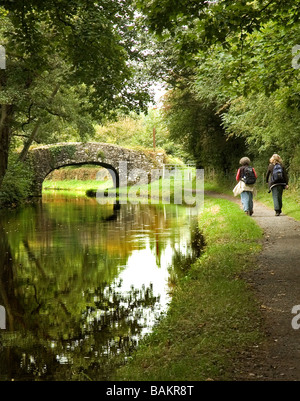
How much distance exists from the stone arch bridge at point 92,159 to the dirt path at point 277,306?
92.8 ft

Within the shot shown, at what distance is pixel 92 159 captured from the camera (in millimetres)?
39750

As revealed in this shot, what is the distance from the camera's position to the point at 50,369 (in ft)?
18.6

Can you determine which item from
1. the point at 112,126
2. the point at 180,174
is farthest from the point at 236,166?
the point at 112,126

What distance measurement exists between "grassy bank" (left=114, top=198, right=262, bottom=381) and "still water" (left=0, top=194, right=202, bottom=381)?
406 mm

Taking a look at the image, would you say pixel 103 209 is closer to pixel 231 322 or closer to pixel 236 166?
pixel 236 166

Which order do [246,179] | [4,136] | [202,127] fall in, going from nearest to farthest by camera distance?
[4,136] < [246,179] < [202,127]

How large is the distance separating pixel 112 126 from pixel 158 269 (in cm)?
5340

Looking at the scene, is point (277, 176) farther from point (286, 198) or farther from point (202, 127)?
point (202, 127)

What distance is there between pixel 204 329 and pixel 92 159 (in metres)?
34.6

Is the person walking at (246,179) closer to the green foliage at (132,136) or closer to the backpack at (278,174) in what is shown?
the backpack at (278,174)

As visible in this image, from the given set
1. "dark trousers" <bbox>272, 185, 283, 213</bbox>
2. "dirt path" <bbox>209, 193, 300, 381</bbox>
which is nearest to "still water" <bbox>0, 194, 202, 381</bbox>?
"dirt path" <bbox>209, 193, 300, 381</bbox>

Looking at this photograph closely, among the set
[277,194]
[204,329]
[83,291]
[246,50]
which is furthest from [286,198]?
[204,329]

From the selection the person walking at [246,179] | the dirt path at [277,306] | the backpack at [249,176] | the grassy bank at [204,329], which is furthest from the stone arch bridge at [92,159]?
the grassy bank at [204,329]

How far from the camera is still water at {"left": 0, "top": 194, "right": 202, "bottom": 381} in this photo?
6012 millimetres
